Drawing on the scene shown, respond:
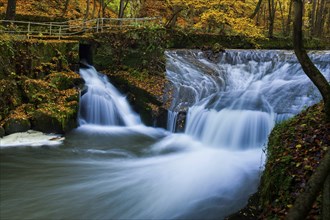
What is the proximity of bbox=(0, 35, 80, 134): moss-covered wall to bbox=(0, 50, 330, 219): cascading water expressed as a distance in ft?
2.65

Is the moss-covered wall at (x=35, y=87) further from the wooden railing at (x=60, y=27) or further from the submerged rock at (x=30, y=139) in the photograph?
the wooden railing at (x=60, y=27)

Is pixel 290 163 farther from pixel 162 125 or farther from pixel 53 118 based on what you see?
pixel 53 118

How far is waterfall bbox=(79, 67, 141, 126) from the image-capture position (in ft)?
45.1

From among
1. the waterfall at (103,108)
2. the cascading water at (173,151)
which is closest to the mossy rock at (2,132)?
the cascading water at (173,151)

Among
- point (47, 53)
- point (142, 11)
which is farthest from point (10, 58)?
point (142, 11)

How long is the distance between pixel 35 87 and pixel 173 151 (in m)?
5.85

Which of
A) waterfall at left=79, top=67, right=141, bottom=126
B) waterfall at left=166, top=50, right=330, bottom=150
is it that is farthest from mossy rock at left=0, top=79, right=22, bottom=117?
waterfall at left=166, top=50, right=330, bottom=150

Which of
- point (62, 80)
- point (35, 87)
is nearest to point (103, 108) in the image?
point (62, 80)

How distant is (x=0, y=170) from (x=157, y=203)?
4414mm

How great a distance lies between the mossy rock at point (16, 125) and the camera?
11.7m

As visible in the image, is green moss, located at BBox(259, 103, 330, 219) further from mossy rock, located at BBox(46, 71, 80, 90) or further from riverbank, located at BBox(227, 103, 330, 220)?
mossy rock, located at BBox(46, 71, 80, 90)

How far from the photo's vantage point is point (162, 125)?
13.4m

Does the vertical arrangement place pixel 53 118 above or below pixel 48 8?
below

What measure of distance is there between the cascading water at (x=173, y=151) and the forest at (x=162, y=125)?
0.04m
